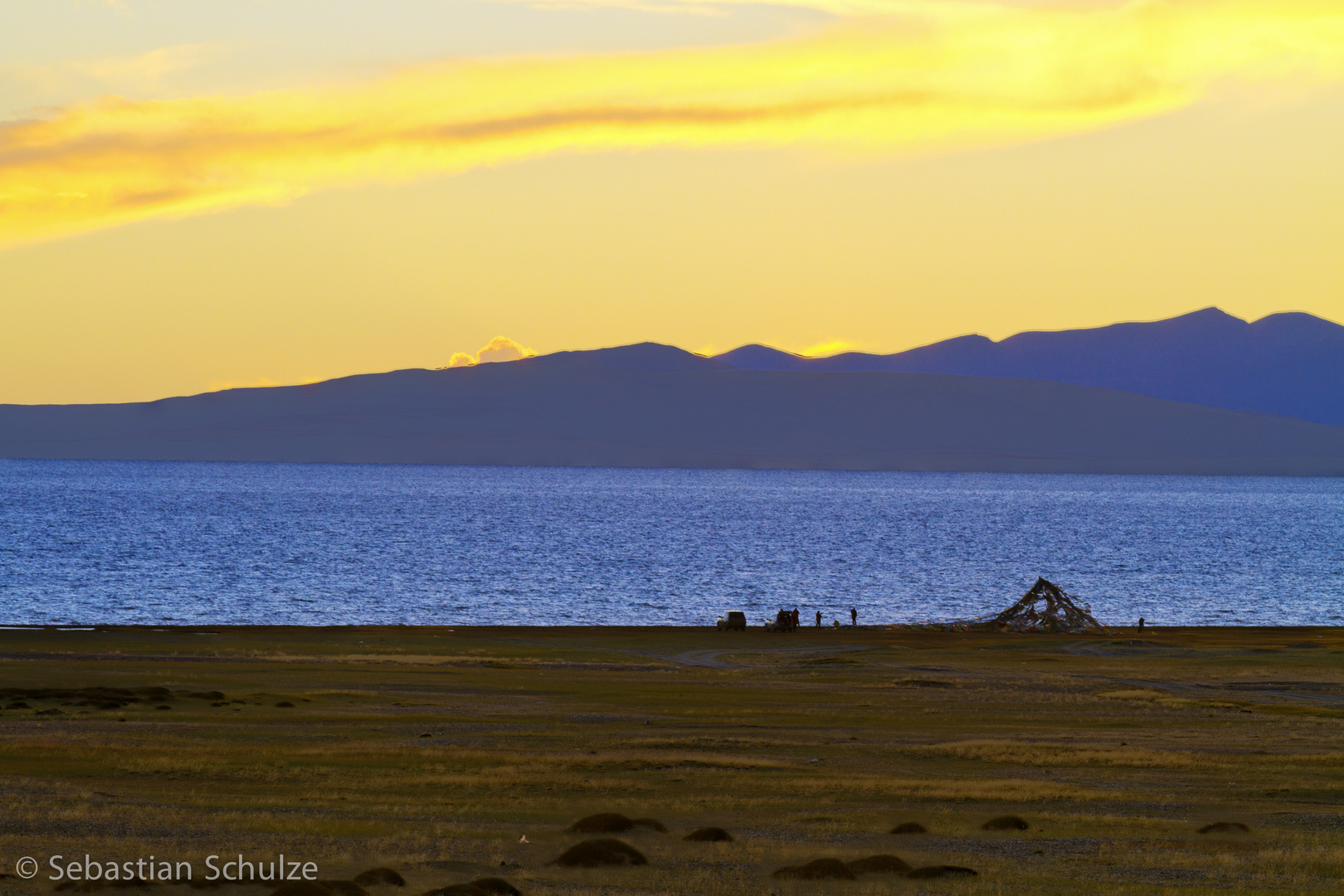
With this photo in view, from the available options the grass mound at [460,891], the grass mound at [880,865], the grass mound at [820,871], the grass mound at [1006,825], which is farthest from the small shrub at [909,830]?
the grass mound at [460,891]

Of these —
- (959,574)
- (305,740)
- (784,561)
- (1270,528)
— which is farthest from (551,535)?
(305,740)

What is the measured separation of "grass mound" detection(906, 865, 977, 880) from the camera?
1854cm

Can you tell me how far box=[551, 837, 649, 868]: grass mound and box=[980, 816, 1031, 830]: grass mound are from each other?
20.4ft

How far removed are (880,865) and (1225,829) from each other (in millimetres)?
6885

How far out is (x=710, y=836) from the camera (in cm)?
2106

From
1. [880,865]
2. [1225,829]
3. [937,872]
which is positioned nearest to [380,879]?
[880,865]

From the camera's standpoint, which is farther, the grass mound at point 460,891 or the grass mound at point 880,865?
the grass mound at point 880,865

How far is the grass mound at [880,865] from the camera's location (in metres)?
18.8

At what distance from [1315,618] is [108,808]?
79.9m

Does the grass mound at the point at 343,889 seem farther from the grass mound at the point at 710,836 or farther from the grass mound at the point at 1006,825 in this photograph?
the grass mound at the point at 1006,825

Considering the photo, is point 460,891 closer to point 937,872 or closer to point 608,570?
point 937,872

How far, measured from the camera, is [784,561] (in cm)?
12031

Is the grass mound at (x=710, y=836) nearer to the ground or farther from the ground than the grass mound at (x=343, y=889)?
nearer to the ground

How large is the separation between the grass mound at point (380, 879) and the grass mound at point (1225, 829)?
1245 centimetres
